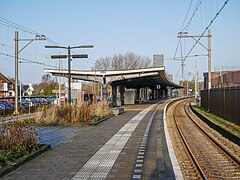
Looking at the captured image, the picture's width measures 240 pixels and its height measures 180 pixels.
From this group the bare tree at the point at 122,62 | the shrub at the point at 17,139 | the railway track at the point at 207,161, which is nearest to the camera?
the railway track at the point at 207,161

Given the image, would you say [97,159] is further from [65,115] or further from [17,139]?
[65,115]

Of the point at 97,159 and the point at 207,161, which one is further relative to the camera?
the point at 207,161

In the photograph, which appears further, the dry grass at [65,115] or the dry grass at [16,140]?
the dry grass at [65,115]

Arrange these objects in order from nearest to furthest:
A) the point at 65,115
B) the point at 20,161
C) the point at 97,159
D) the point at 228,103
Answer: the point at 20,161
the point at 97,159
the point at 65,115
the point at 228,103

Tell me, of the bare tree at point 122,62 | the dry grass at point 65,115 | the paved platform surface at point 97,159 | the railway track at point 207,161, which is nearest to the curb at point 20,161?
the paved platform surface at point 97,159

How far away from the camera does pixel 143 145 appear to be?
486 inches

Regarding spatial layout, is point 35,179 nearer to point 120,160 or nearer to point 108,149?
point 120,160

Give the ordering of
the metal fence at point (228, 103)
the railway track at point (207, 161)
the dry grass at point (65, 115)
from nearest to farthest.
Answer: the railway track at point (207, 161), the metal fence at point (228, 103), the dry grass at point (65, 115)

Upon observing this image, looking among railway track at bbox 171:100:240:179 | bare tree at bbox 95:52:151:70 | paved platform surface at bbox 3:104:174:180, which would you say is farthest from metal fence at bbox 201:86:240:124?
bare tree at bbox 95:52:151:70

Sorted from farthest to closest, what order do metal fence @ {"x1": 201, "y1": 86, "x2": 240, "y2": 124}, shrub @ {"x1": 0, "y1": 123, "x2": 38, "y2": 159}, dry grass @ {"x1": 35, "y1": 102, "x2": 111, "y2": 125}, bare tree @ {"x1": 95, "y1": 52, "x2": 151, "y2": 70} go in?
bare tree @ {"x1": 95, "y1": 52, "x2": 151, "y2": 70} → dry grass @ {"x1": 35, "y1": 102, "x2": 111, "y2": 125} → metal fence @ {"x1": 201, "y1": 86, "x2": 240, "y2": 124} → shrub @ {"x1": 0, "y1": 123, "x2": 38, "y2": 159}

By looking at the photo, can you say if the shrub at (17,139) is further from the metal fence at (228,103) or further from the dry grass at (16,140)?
the metal fence at (228,103)

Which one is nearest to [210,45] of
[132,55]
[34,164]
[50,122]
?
[50,122]

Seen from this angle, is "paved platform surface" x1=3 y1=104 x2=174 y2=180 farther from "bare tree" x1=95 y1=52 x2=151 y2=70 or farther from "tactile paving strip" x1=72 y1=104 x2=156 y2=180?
"bare tree" x1=95 y1=52 x2=151 y2=70

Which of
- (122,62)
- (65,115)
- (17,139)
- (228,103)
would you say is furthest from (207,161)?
(122,62)
